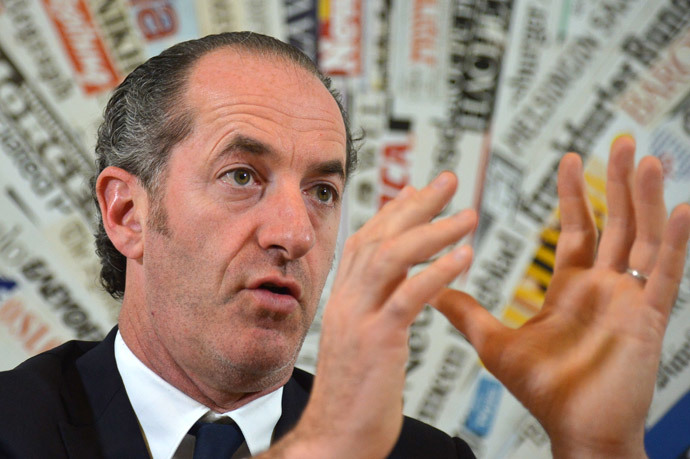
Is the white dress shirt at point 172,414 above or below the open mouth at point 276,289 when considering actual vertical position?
below

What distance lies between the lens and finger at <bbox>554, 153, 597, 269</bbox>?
883 mm

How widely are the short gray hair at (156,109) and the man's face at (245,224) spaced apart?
22 mm

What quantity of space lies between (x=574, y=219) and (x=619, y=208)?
0.17ft

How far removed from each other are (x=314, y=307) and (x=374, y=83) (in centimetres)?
84

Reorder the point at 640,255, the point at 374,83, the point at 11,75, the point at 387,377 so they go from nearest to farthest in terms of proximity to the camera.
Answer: the point at 387,377 < the point at 640,255 < the point at 11,75 < the point at 374,83

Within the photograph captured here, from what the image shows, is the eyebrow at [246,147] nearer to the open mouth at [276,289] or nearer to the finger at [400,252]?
the open mouth at [276,289]

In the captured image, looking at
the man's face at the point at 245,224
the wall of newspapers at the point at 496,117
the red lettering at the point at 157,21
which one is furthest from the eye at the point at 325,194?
the red lettering at the point at 157,21

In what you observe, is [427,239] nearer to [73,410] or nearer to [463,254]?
[463,254]

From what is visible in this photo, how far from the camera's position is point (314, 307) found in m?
0.98

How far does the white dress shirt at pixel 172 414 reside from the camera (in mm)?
956

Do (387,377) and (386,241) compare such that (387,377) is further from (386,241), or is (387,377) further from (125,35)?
(125,35)

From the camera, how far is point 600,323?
0.87 m

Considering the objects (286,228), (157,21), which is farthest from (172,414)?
(157,21)

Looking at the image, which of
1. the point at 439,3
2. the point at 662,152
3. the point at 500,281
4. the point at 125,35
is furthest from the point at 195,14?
the point at 662,152
